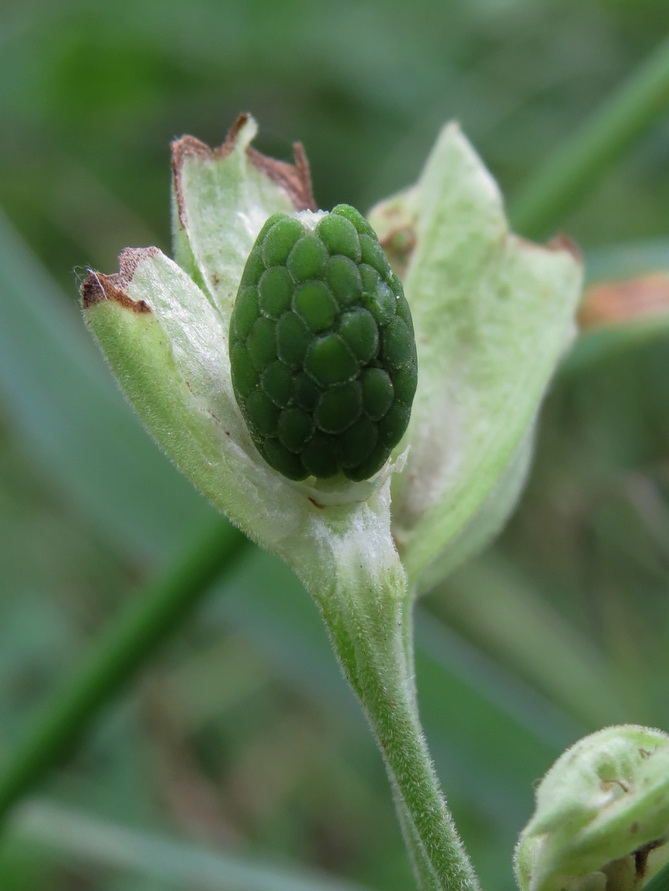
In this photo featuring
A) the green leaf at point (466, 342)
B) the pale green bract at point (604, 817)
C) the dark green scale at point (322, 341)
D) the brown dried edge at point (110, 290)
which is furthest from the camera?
the green leaf at point (466, 342)

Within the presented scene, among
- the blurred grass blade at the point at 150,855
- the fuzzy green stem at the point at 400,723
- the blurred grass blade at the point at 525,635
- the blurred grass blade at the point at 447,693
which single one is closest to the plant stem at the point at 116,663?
the blurred grass blade at the point at 447,693

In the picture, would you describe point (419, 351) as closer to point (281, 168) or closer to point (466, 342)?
point (466, 342)

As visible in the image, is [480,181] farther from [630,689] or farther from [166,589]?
[630,689]

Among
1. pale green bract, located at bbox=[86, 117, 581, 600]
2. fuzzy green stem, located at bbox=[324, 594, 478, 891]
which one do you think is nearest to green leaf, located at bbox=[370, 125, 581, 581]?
pale green bract, located at bbox=[86, 117, 581, 600]

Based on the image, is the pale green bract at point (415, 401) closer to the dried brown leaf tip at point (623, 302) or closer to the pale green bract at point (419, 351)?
the pale green bract at point (419, 351)

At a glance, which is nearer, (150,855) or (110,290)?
(110,290)

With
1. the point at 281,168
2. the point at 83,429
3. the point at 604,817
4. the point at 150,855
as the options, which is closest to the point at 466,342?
the point at 281,168
